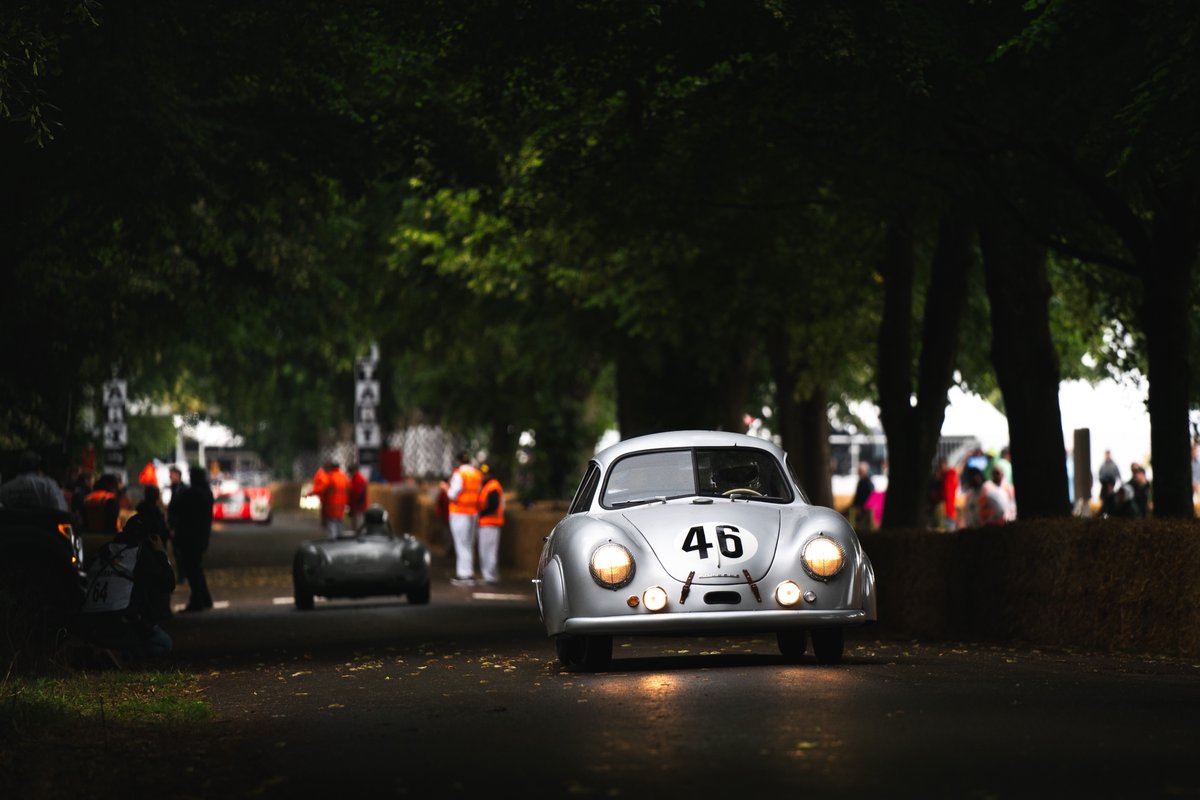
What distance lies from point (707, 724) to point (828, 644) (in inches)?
160

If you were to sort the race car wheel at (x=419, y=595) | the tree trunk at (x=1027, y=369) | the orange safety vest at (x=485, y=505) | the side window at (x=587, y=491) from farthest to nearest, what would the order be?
the orange safety vest at (x=485, y=505), the race car wheel at (x=419, y=595), the tree trunk at (x=1027, y=369), the side window at (x=587, y=491)

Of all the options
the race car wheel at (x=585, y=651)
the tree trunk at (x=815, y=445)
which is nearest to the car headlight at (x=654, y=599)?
the race car wheel at (x=585, y=651)

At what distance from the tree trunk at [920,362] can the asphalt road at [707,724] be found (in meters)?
10.8

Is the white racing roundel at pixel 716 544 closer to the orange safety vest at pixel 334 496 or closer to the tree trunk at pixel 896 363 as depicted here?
the tree trunk at pixel 896 363

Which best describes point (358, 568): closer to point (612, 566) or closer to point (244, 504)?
point (612, 566)

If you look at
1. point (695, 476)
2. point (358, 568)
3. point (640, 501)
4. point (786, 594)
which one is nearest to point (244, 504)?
point (358, 568)

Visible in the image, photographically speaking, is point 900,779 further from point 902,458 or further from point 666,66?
point 902,458

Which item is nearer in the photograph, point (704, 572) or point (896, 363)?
point (704, 572)

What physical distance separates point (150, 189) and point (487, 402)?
37.0 m

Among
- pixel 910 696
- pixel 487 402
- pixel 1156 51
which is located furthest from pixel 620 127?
pixel 487 402

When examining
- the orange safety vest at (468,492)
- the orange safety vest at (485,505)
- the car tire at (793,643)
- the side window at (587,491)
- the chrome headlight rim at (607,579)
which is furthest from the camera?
the orange safety vest at (468,492)

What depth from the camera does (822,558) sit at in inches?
572

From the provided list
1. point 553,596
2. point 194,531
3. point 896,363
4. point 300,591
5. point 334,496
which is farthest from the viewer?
point 334,496

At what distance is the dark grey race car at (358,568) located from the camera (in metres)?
28.4
